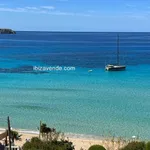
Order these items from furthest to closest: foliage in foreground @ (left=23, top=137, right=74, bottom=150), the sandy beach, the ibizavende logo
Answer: the ibizavende logo → the sandy beach → foliage in foreground @ (left=23, top=137, right=74, bottom=150)

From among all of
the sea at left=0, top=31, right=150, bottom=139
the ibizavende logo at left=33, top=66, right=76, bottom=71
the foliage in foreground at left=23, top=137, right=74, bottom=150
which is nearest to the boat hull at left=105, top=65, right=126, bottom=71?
the sea at left=0, top=31, right=150, bottom=139

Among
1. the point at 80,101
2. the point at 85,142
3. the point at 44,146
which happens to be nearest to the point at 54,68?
the point at 80,101

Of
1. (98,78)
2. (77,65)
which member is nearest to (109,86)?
(98,78)

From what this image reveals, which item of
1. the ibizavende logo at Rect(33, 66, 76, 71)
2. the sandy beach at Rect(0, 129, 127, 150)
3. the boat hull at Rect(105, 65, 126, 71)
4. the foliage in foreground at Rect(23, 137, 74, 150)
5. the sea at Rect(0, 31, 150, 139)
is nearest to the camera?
the foliage in foreground at Rect(23, 137, 74, 150)

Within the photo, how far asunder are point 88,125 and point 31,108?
26.7 feet

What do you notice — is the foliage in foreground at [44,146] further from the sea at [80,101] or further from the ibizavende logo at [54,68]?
the ibizavende logo at [54,68]

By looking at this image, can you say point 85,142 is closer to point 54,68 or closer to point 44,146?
point 44,146

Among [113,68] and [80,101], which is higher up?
[113,68]

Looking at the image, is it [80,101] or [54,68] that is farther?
[54,68]

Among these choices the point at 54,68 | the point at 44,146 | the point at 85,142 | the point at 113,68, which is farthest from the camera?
the point at 54,68

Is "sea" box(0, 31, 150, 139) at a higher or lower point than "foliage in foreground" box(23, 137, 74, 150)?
higher

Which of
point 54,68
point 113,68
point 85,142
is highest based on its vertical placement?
point 54,68

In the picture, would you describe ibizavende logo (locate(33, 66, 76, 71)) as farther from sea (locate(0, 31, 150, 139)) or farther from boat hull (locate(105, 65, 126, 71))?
boat hull (locate(105, 65, 126, 71))

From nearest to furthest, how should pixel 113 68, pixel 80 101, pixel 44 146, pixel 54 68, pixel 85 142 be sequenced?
pixel 44 146
pixel 85 142
pixel 80 101
pixel 113 68
pixel 54 68
